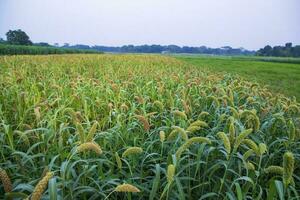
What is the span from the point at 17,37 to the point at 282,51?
200 feet

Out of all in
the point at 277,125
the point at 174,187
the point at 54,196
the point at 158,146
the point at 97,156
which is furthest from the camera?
the point at 277,125

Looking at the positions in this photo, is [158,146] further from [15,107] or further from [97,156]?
[15,107]

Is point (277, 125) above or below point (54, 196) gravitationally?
below

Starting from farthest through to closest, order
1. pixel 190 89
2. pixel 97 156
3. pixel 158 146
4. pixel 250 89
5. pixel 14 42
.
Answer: pixel 14 42 < pixel 250 89 < pixel 190 89 < pixel 158 146 < pixel 97 156

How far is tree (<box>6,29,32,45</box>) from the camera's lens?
69356 millimetres

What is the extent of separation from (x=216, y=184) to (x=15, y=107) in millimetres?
2648

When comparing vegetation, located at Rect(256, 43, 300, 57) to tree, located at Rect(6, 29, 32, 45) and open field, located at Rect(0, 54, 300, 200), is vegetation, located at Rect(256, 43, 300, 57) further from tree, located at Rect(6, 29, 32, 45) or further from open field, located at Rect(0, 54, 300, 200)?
open field, located at Rect(0, 54, 300, 200)

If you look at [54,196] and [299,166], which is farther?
[299,166]

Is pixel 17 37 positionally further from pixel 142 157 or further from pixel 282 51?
pixel 142 157

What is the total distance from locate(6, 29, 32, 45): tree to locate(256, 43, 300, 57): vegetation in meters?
57.5

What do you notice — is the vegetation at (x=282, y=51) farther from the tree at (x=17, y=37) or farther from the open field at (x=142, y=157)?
the open field at (x=142, y=157)

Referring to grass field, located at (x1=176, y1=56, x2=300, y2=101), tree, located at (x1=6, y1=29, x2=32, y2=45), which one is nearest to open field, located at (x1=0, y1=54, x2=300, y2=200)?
grass field, located at (x1=176, y1=56, x2=300, y2=101)

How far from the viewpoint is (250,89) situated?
5855mm

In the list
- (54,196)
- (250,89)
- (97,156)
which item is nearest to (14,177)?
(97,156)
